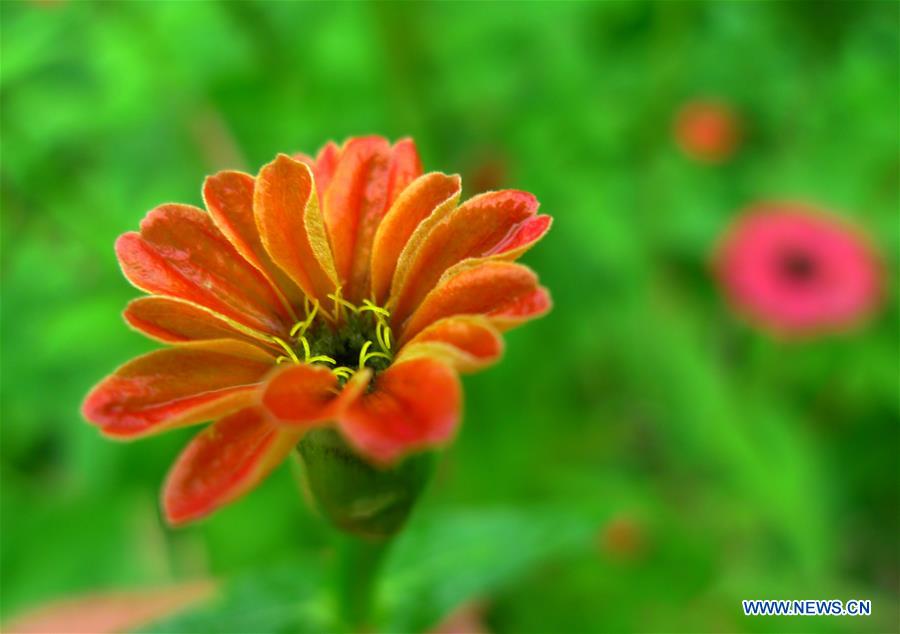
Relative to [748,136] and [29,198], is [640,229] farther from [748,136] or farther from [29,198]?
[29,198]

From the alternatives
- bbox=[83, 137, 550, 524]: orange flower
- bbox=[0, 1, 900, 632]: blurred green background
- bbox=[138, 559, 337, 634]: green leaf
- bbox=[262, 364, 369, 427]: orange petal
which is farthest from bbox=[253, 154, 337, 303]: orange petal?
bbox=[0, 1, 900, 632]: blurred green background

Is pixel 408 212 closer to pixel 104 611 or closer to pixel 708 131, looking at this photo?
pixel 104 611

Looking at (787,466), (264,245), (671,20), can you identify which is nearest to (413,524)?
(264,245)

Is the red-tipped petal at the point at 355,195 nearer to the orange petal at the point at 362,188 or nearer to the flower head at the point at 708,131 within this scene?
the orange petal at the point at 362,188

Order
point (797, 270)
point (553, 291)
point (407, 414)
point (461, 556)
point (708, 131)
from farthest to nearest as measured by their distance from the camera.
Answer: point (708, 131)
point (797, 270)
point (553, 291)
point (461, 556)
point (407, 414)

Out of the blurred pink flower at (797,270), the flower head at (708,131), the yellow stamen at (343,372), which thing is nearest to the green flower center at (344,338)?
the yellow stamen at (343,372)

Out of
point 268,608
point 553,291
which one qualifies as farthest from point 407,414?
point 553,291

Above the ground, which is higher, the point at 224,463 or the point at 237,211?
the point at 237,211
